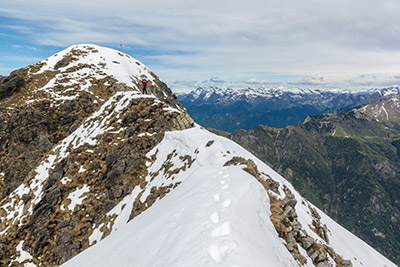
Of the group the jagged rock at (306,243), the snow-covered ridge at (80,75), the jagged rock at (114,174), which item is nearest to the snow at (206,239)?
the jagged rock at (306,243)

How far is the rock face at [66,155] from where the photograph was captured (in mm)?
26766

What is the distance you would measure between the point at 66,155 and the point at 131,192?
57.5 feet

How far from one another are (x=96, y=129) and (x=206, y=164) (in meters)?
26.0

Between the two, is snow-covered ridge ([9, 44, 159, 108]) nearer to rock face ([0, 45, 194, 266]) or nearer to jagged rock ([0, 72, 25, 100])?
rock face ([0, 45, 194, 266])

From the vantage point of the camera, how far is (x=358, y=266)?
28.2 m

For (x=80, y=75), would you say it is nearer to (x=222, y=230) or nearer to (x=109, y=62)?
(x=109, y=62)

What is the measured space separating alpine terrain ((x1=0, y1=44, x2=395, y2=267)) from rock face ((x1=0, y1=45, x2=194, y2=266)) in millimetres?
173

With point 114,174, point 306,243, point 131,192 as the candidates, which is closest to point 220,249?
point 306,243

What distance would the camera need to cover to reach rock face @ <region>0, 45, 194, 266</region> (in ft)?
87.8

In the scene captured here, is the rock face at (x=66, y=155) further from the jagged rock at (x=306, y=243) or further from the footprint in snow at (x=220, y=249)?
the footprint in snow at (x=220, y=249)

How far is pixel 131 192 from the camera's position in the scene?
90.8 feet

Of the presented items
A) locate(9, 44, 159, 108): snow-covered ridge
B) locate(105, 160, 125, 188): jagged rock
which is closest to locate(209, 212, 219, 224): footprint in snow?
locate(105, 160, 125, 188): jagged rock

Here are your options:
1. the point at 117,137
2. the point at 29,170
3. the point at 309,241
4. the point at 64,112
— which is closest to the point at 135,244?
the point at 309,241

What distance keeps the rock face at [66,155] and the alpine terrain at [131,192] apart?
0.17 m
